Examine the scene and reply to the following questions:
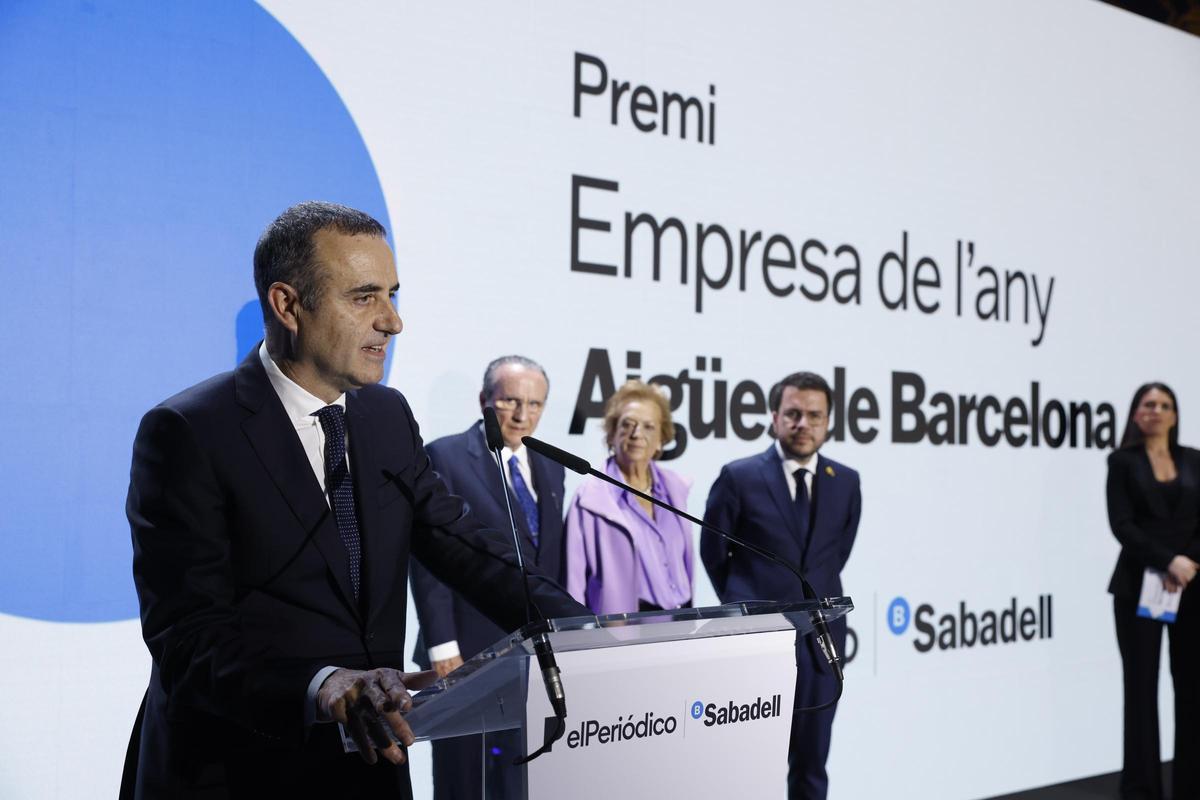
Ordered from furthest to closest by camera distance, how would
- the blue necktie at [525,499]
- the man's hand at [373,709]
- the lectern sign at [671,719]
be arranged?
1. the blue necktie at [525,499]
2. the lectern sign at [671,719]
3. the man's hand at [373,709]

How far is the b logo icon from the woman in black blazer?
101cm

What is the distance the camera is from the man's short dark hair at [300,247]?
1958mm

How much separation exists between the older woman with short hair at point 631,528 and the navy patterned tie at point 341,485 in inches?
73.9

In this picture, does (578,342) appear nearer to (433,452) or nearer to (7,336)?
(433,452)

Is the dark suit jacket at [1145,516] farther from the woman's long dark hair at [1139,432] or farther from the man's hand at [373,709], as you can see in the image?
the man's hand at [373,709]

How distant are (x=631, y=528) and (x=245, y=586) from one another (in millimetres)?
2138

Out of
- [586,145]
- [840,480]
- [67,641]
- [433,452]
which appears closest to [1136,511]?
[840,480]

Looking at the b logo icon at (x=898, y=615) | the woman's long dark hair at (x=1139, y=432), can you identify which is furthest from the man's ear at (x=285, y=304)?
the woman's long dark hair at (x=1139, y=432)

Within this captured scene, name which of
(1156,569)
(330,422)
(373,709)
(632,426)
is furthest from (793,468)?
(373,709)

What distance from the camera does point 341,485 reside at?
196 centimetres

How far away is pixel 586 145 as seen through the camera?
4137 mm

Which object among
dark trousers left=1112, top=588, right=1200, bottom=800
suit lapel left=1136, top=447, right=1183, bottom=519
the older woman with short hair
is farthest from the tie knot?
suit lapel left=1136, top=447, right=1183, bottom=519

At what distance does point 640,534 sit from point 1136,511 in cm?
273

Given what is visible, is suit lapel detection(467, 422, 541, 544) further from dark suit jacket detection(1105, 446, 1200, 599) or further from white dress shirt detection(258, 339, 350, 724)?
dark suit jacket detection(1105, 446, 1200, 599)
